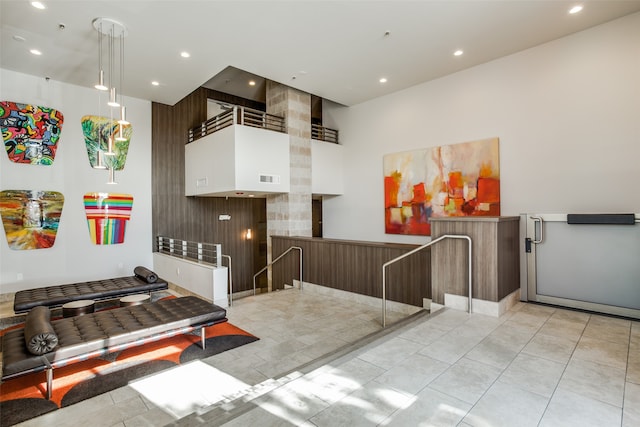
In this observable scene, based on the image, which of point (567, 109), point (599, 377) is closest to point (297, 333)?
point (599, 377)

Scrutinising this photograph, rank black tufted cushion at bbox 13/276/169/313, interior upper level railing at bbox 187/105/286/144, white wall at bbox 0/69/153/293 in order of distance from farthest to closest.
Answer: interior upper level railing at bbox 187/105/286/144, white wall at bbox 0/69/153/293, black tufted cushion at bbox 13/276/169/313

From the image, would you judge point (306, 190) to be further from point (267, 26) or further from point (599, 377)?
point (599, 377)

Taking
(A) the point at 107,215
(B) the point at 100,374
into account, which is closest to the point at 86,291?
(A) the point at 107,215

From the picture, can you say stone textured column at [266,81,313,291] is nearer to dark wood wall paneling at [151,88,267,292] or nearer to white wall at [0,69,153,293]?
dark wood wall paneling at [151,88,267,292]

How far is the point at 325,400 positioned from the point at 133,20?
556cm

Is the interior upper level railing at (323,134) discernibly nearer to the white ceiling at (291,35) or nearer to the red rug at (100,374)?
the white ceiling at (291,35)

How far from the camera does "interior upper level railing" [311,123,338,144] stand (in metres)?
8.43

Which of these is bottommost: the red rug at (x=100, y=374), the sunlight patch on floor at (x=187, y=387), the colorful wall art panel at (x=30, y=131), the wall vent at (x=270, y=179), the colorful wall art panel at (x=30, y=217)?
the red rug at (x=100, y=374)

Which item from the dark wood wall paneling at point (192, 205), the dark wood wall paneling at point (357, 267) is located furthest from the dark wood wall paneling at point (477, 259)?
the dark wood wall paneling at point (192, 205)

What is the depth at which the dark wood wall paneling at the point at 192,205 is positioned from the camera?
8.05m

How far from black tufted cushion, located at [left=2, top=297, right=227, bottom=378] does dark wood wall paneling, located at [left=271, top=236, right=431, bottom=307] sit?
2706 millimetres

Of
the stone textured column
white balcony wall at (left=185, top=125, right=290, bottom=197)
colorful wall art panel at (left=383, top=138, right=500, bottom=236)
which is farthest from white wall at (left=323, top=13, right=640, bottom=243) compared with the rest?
white balcony wall at (left=185, top=125, right=290, bottom=197)

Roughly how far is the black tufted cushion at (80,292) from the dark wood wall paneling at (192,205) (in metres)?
2.22

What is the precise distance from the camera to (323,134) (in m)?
8.58
